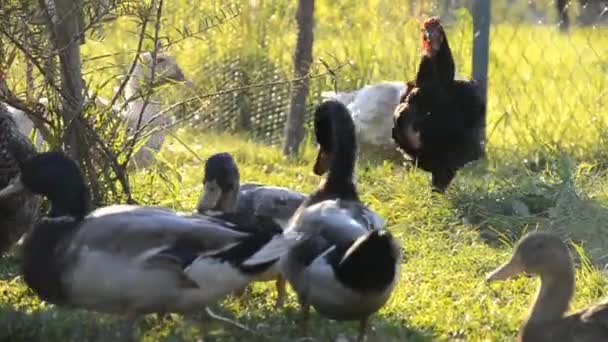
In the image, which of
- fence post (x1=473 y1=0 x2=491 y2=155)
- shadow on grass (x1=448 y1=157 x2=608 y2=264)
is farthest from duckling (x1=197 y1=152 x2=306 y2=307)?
fence post (x1=473 y1=0 x2=491 y2=155)

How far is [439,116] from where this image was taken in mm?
7934

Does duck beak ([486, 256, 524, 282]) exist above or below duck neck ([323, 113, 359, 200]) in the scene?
below

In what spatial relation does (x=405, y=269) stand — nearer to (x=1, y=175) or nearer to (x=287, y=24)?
(x=1, y=175)

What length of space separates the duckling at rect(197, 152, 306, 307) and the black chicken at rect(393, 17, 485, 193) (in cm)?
138

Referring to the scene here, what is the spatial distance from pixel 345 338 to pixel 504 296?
3.43 feet

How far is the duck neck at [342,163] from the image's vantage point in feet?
19.6

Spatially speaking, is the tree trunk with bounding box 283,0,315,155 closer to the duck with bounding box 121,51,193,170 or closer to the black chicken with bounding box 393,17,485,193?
the duck with bounding box 121,51,193,170

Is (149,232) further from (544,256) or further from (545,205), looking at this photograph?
(545,205)

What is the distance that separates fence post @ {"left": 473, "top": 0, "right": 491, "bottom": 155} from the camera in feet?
28.8

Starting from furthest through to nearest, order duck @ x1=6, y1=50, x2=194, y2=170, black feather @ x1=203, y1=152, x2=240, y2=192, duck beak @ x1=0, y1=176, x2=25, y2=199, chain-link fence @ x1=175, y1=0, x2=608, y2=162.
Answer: chain-link fence @ x1=175, y1=0, x2=608, y2=162, duck @ x1=6, y1=50, x2=194, y2=170, black feather @ x1=203, y1=152, x2=240, y2=192, duck beak @ x1=0, y1=176, x2=25, y2=199

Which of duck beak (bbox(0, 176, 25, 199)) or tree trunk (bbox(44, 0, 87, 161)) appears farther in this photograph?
tree trunk (bbox(44, 0, 87, 161))

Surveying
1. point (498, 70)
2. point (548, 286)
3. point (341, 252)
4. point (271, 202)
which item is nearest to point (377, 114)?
point (498, 70)

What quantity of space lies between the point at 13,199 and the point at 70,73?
891 mm


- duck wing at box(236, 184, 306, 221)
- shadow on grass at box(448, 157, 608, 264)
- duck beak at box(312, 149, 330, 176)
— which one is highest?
duck beak at box(312, 149, 330, 176)
